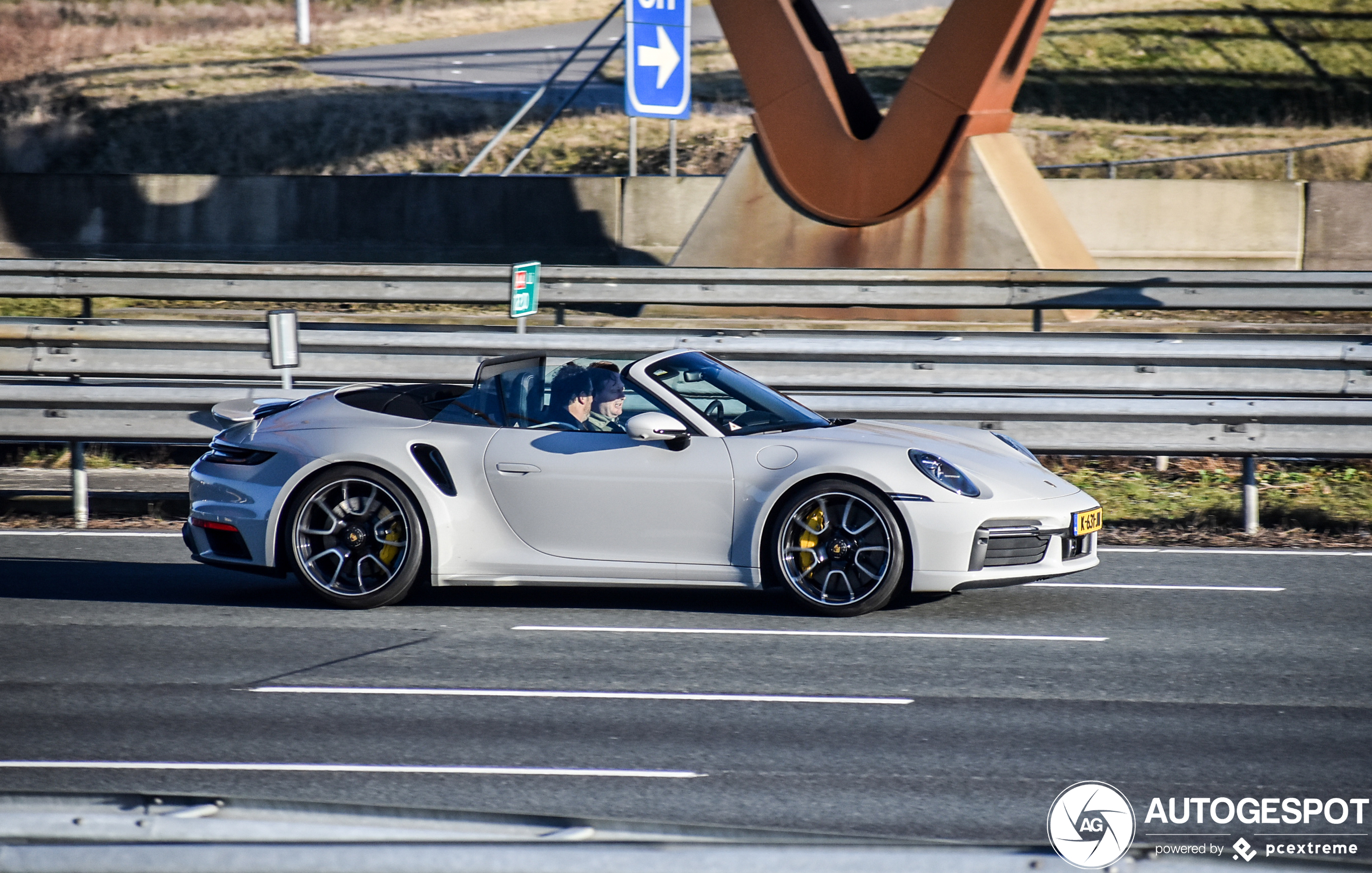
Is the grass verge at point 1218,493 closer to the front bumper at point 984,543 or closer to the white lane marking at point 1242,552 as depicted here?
the white lane marking at point 1242,552

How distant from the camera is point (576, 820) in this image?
2.54 m

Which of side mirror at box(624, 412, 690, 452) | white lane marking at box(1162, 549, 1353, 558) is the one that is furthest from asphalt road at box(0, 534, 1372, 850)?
side mirror at box(624, 412, 690, 452)

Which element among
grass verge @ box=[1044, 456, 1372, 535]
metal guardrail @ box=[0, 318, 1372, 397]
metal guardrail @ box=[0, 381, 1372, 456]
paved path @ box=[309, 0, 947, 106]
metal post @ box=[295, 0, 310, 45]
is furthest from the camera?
metal post @ box=[295, 0, 310, 45]

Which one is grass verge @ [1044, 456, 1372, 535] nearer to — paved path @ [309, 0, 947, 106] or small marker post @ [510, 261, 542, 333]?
small marker post @ [510, 261, 542, 333]

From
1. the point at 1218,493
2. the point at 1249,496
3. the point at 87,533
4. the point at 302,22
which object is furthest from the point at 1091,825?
the point at 302,22

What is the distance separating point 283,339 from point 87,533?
1.80 meters

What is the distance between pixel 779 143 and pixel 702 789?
10880 millimetres

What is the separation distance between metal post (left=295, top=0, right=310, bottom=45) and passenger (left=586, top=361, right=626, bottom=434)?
32.7 meters

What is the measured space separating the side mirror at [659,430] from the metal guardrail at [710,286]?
658cm

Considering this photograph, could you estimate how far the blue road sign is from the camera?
18234 mm

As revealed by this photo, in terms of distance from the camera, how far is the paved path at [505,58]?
3130 cm

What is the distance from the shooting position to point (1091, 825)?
372 centimetres

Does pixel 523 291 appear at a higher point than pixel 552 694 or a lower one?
higher

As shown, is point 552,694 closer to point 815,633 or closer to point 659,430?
point 815,633
